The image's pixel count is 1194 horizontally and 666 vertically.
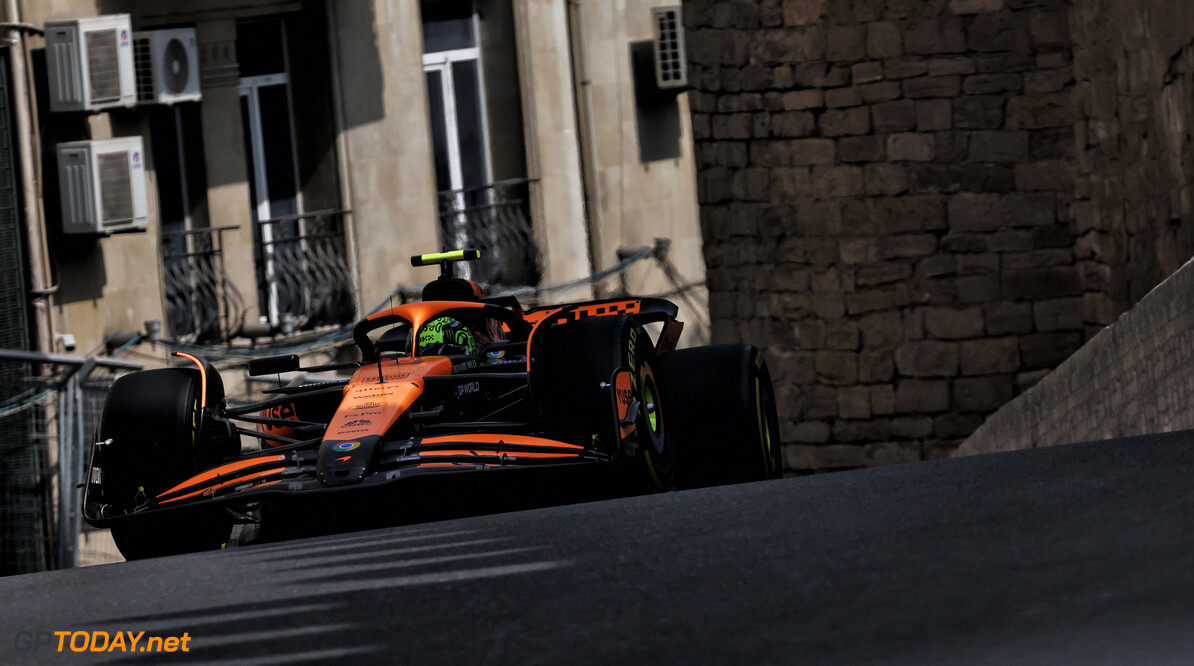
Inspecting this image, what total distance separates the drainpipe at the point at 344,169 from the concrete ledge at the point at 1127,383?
26.0ft

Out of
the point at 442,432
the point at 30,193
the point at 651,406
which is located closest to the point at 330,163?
the point at 30,193

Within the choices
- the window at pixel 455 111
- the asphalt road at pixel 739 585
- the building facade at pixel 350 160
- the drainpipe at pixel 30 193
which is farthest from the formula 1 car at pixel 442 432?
the window at pixel 455 111

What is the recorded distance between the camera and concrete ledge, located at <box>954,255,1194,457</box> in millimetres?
7141

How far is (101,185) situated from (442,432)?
925 cm

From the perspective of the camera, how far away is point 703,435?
7.66m

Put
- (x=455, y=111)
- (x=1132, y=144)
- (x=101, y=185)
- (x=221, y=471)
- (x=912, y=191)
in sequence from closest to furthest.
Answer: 1. (x=221, y=471)
2. (x=1132, y=144)
3. (x=912, y=191)
4. (x=101, y=185)
5. (x=455, y=111)

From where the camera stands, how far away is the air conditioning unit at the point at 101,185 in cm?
1557

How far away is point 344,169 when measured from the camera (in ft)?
55.9

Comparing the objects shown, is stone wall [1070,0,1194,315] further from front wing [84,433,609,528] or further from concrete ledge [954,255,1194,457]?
front wing [84,433,609,528]

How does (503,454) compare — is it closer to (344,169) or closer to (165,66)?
(165,66)

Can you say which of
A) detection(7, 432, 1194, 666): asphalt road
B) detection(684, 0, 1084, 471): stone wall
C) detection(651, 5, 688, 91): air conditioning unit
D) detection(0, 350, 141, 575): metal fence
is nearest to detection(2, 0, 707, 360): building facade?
detection(651, 5, 688, 91): air conditioning unit

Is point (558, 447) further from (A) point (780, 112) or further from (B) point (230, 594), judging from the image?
(A) point (780, 112)

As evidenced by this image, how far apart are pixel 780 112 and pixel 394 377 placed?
5444mm

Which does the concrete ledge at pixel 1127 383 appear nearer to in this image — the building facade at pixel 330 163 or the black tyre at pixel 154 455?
the black tyre at pixel 154 455
